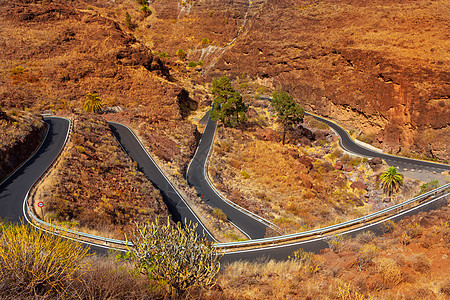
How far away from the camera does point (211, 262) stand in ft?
19.4

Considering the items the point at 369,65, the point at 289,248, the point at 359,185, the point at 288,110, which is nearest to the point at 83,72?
the point at 288,110

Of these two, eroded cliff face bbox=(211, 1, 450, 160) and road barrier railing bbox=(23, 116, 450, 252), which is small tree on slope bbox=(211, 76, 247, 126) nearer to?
eroded cliff face bbox=(211, 1, 450, 160)

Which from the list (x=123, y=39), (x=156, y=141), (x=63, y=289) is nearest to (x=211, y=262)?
(x=63, y=289)

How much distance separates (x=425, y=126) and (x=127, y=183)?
118 ft

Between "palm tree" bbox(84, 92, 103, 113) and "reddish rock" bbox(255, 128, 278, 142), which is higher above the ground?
"reddish rock" bbox(255, 128, 278, 142)

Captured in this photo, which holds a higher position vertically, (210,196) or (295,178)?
(295,178)

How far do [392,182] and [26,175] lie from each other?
3161 cm

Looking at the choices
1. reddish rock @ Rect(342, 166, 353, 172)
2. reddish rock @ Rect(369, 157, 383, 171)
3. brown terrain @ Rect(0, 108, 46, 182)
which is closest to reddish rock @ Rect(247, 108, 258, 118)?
reddish rock @ Rect(342, 166, 353, 172)

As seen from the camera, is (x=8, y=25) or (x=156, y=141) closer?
(x=156, y=141)

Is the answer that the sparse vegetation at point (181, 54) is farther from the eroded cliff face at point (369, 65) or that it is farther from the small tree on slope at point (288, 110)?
the small tree on slope at point (288, 110)

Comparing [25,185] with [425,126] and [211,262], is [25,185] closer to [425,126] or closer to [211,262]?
[211,262]

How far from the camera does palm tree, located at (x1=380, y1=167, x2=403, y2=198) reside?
26047mm

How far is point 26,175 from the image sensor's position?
15359 mm

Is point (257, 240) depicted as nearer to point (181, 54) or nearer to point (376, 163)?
point (376, 163)
